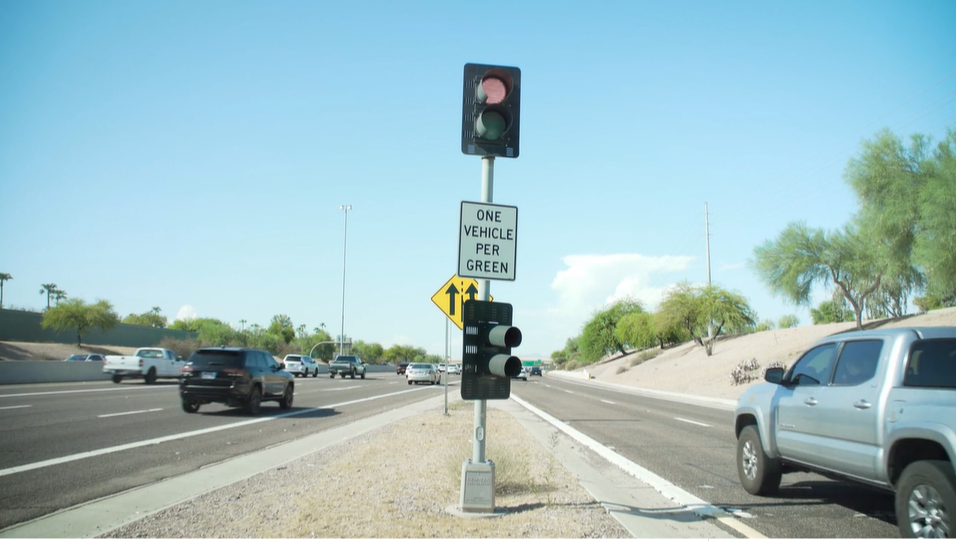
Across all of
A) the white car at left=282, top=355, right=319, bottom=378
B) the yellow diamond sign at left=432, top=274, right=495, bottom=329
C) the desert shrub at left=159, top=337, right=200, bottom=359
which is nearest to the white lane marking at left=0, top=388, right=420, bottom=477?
the yellow diamond sign at left=432, top=274, right=495, bottom=329

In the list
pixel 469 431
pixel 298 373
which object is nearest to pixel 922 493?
pixel 469 431

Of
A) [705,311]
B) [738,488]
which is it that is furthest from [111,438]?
[705,311]

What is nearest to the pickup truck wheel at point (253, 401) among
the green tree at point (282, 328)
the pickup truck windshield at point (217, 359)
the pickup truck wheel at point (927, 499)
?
the pickup truck windshield at point (217, 359)

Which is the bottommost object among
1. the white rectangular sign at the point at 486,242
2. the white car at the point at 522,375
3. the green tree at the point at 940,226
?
the white car at the point at 522,375

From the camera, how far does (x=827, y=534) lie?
675 cm

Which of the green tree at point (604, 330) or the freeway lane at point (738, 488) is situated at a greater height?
the green tree at point (604, 330)

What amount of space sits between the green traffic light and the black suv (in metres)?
14.4

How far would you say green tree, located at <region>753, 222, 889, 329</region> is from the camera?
4741 centimetres

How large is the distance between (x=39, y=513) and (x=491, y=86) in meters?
6.43

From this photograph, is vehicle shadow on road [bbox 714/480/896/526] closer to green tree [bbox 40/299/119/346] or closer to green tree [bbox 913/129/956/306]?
green tree [bbox 913/129/956/306]

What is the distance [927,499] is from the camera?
18.3ft

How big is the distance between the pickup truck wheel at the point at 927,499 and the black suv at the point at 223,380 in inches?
660

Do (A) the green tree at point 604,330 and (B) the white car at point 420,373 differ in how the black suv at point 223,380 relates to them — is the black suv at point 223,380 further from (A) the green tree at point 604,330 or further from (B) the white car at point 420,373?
(A) the green tree at point 604,330

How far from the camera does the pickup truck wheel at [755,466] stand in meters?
8.33
